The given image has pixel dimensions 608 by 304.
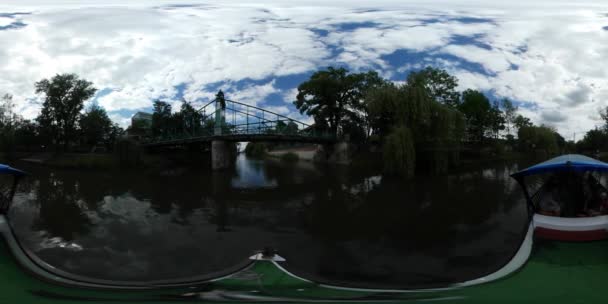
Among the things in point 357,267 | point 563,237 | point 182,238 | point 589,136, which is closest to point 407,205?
point 563,237

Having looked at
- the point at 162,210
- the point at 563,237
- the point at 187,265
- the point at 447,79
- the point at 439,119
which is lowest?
the point at 162,210

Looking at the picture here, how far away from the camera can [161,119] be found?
1735 inches

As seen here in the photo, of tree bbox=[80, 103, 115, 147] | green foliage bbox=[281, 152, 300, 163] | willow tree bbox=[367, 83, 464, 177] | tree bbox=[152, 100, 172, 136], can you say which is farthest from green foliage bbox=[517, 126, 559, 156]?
tree bbox=[80, 103, 115, 147]

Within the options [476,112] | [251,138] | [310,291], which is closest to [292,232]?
[310,291]

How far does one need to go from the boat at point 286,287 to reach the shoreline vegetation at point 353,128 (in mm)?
14130

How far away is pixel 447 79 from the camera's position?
3506cm

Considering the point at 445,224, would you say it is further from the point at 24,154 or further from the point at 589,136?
the point at 589,136

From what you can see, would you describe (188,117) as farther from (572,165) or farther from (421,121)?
(572,165)

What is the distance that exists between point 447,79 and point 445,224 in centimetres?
3088

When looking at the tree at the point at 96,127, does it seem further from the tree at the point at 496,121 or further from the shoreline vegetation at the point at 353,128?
the tree at the point at 496,121

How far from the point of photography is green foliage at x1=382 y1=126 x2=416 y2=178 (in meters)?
19.3

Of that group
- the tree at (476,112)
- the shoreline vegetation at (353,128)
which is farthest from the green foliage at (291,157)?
the tree at (476,112)

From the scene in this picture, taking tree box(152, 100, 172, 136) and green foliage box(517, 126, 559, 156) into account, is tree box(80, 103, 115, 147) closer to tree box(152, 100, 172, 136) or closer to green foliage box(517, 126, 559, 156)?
tree box(152, 100, 172, 136)

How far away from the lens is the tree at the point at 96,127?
1556 inches
